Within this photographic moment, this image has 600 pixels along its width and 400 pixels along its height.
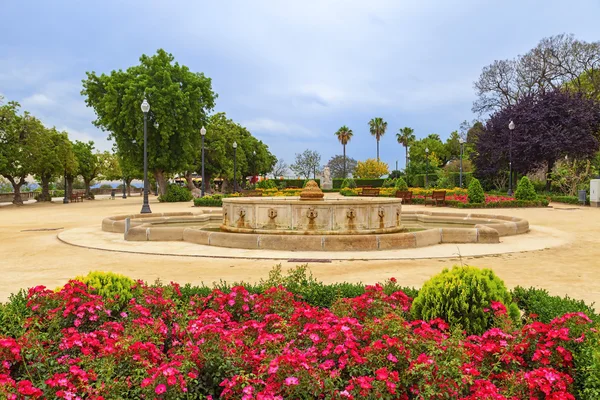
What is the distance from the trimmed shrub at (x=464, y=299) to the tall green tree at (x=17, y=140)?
35.7m

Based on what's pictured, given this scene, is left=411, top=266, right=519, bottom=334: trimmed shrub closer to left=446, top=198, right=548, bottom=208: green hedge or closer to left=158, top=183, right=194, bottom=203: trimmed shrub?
left=446, top=198, right=548, bottom=208: green hedge

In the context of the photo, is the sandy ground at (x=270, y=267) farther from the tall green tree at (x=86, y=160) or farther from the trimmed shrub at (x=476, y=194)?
the tall green tree at (x=86, y=160)

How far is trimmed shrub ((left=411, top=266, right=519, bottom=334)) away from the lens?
4484 mm

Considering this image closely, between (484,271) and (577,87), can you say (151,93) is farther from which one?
(577,87)

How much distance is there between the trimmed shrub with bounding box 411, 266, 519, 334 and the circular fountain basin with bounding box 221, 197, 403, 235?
7.63 m

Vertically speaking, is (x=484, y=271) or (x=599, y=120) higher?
(x=599, y=120)

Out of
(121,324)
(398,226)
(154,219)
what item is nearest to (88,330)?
(121,324)

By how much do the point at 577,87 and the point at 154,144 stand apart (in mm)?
40773

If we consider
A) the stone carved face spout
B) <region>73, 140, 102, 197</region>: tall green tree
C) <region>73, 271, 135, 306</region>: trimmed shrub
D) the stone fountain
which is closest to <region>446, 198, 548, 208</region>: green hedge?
the stone fountain

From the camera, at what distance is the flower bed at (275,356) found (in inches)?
118

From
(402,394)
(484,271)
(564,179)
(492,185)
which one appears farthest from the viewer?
(492,185)

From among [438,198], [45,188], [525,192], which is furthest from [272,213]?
[45,188]

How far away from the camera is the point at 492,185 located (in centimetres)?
4584

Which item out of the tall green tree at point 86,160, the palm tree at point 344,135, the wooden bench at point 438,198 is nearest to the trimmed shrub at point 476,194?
the wooden bench at point 438,198
